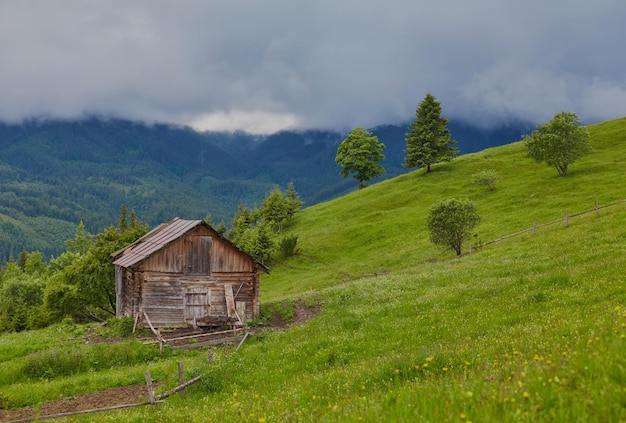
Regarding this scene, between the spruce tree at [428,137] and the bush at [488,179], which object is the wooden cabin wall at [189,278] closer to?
the bush at [488,179]

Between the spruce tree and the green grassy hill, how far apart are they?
37041mm

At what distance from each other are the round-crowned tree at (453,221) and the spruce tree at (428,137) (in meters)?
43.9

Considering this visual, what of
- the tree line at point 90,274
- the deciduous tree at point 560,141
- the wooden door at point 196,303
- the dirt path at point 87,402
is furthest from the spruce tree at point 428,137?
the dirt path at point 87,402

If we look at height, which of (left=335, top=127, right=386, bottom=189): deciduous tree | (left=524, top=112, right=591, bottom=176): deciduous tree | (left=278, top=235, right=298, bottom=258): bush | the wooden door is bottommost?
the wooden door

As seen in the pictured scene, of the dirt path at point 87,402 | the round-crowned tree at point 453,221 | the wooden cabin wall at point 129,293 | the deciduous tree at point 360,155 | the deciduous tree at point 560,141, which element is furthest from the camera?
the deciduous tree at point 360,155

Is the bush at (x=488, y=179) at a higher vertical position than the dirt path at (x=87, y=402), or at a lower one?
higher

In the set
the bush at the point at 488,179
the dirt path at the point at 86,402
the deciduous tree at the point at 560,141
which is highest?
the deciduous tree at the point at 560,141

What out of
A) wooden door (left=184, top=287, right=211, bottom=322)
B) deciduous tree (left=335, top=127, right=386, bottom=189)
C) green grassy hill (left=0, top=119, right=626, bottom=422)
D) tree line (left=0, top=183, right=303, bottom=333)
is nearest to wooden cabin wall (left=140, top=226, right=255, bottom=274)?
wooden door (left=184, top=287, right=211, bottom=322)

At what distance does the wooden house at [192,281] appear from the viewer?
36.1 m

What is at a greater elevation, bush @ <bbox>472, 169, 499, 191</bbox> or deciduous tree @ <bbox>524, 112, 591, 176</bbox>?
deciduous tree @ <bbox>524, 112, 591, 176</bbox>

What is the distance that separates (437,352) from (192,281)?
28.7 metres

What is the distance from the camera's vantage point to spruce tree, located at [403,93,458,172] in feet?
305

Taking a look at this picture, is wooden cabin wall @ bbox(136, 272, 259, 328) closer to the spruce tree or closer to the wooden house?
the wooden house

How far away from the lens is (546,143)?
69.8m
